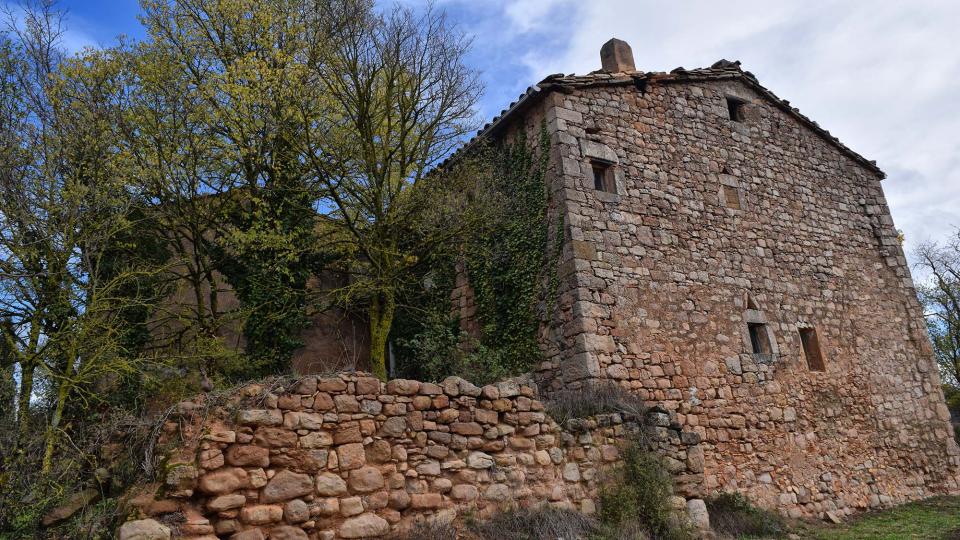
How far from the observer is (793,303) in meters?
12.0

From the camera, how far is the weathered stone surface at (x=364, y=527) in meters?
5.79

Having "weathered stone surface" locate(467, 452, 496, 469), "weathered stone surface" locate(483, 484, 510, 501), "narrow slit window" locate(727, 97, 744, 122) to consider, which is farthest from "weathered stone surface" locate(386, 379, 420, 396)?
"narrow slit window" locate(727, 97, 744, 122)

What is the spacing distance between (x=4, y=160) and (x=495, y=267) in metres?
6.87

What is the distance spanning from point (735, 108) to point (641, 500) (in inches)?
348

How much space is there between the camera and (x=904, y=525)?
9891 millimetres

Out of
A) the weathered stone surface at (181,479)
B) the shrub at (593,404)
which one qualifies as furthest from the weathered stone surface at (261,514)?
the shrub at (593,404)

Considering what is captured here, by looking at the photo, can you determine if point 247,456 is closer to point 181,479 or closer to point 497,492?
point 181,479

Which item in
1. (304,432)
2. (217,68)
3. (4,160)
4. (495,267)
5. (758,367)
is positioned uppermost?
(217,68)

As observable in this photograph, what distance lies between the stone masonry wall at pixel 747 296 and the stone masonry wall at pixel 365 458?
7.48ft

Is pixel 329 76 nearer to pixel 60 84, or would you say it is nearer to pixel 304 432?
pixel 60 84

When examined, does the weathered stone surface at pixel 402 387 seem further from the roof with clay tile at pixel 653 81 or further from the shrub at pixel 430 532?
the roof with clay tile at pixel 653 81

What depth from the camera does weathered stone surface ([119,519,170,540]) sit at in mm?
4770

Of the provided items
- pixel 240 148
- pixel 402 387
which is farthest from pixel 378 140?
pixel 402 387

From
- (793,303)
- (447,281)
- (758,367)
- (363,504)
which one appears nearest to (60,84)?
(447,281)
